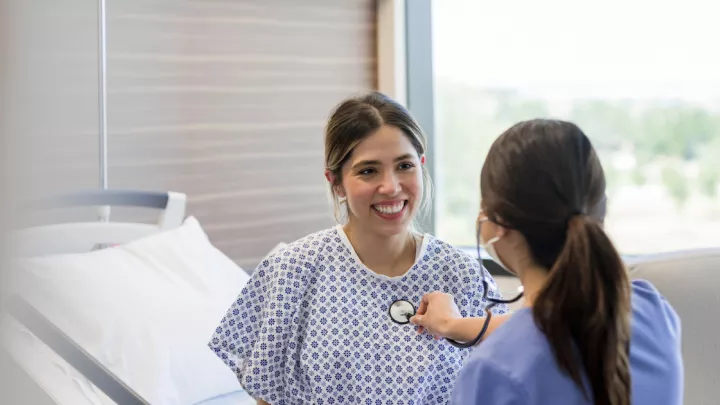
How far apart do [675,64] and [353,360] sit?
180 cm

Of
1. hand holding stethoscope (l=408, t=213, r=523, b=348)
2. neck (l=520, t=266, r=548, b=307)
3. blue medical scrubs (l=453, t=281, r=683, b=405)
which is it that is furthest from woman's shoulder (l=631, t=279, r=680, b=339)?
hand holding stethoscope (l=408, t=213, r=523, b=348)

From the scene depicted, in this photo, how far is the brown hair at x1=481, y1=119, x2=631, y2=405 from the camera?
123 cm

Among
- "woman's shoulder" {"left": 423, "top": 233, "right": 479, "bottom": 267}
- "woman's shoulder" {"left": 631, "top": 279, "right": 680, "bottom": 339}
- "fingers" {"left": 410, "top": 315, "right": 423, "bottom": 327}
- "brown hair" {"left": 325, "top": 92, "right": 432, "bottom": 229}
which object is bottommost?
"fingers" {"left": 410, "top": 315, "right": 423, "bottom": 327}

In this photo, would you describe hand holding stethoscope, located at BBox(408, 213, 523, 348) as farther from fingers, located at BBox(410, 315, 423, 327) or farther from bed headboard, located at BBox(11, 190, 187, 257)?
bed headboard, located at BBox(11, 190, 187, 257)

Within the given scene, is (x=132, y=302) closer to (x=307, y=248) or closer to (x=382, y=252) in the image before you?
(x=307, y=248)

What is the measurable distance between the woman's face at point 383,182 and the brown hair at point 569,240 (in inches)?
21.5

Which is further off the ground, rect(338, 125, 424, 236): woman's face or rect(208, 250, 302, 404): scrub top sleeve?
rect(338, 125, 424, 236): woman's face

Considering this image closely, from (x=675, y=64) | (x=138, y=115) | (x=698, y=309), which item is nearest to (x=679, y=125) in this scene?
(x=675, y=64)

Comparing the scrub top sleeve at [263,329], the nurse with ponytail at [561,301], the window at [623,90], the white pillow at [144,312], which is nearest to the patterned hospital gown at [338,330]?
the scrub top sleeve at [263,329]

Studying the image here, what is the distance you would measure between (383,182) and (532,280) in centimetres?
60

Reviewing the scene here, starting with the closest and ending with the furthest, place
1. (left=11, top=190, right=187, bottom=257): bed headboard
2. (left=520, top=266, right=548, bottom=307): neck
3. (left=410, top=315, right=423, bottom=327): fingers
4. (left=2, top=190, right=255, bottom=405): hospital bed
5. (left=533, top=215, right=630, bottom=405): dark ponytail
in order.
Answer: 1. (left=533, top=215, right=630, bottom=405): dark ponytail
2. (left=520, top=266, right=548, bottom=307): neck
3. (left=410, top=315, right=423, bottom=327): fingers
4. (left=2, top=190, right=255, bottom=405): hospital bed
5. (left=11, top=190, right=187, bottom=257): bed headboard

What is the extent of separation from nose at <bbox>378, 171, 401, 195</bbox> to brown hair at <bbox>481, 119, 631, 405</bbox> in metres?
0.53

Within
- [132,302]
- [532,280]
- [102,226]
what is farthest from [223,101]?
[532,280]

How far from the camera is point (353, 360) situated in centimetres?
186
